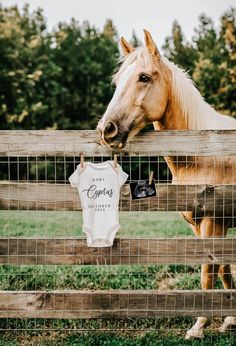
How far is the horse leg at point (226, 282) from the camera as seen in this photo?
455 cm

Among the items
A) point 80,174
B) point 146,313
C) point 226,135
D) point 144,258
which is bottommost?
point 146,313

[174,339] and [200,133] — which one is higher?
[200,133]

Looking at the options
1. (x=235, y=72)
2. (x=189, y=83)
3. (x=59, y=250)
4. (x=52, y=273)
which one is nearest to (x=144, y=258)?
(x=59, y=250)

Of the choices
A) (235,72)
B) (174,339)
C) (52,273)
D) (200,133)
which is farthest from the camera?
(235,72)

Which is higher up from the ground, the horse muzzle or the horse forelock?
the horse forelock

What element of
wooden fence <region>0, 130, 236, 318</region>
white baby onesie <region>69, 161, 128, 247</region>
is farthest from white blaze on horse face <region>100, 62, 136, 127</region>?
white baby onesie <region>69, 161, 128, 247</region>

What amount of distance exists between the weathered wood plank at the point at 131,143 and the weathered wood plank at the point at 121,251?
2.30ft

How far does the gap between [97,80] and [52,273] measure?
2304 centimetres

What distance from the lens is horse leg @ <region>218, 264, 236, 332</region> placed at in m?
4.55

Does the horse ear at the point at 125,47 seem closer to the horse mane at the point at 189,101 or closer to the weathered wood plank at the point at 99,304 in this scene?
the horse mane at the point at 189,101

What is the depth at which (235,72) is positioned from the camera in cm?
2180

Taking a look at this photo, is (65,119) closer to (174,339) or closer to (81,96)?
(81,96)

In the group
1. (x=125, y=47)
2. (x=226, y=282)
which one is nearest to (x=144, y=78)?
(x=125, y=47)

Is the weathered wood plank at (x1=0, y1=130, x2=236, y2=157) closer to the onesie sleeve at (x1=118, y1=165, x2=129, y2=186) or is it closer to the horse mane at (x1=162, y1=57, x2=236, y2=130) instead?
the onesie sleeve at (x1=118, y1=165, x2=129, y2=186)
